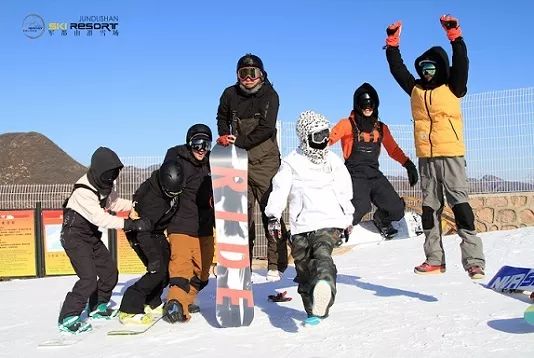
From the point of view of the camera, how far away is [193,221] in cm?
528

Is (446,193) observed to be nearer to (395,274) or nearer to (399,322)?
(399,322)

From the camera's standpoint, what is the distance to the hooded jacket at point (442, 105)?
514 cm

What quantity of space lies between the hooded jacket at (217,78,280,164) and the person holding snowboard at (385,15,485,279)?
142 cm

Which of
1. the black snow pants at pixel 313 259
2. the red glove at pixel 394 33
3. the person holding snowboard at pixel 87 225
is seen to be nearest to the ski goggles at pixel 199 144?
the person holding snowboard at pixel 87 225

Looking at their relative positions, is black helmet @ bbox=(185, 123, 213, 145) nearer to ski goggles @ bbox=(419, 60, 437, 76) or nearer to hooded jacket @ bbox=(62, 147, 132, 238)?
hooded jacket @ bbox=(62, 147, 132, 238)

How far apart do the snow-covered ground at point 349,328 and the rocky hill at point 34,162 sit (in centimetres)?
2630

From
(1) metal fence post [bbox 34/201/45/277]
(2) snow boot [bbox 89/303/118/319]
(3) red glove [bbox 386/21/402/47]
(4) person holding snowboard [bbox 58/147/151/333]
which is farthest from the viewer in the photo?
(1) metal fence post [bbox 34/201/45/277]

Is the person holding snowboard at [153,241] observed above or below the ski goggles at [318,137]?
below

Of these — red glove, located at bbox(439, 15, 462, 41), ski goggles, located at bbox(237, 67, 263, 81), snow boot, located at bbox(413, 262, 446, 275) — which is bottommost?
snow boot, located at bbox(413, 262, 446, 275)

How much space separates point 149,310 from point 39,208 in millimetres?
7349

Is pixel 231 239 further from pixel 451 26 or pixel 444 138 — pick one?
pixel 451 26

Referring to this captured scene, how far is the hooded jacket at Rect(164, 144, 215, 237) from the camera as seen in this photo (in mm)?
5262

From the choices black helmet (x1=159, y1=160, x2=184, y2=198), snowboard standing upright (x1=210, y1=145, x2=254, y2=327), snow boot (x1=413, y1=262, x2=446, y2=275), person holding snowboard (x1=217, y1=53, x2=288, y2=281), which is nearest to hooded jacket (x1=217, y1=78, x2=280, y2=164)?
person holding snowboard (x1=217, y1=53, x2=288, y2=281)

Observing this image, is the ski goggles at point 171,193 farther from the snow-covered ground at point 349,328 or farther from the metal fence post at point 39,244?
the metal fence post at point 39,244
